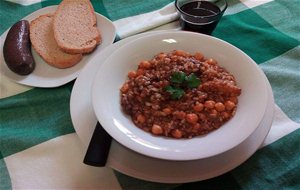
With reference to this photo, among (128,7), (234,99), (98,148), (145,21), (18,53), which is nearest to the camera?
(98,148)

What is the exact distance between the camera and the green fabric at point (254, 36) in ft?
4.84

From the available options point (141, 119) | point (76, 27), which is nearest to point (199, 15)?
point (76, 27)

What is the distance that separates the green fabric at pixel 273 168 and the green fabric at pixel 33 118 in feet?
2.13

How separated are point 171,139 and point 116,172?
0.76 ft

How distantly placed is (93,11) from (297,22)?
1.07 metres

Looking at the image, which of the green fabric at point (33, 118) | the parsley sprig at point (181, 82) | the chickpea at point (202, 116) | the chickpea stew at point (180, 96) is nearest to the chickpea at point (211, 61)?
the chickpea stew at point (180, 96)

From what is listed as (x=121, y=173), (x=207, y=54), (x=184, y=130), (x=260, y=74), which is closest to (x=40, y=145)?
(x=121, y=173)

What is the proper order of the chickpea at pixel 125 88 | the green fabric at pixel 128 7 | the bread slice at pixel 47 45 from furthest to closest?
the green fabric at pixel 128 7 < the bread slice at pixel 47 45 < the chickpea at pixel 125 88

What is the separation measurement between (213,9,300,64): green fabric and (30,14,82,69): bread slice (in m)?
0.74

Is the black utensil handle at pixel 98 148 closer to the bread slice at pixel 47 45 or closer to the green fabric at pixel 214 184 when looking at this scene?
the green fabric at pixel 214 184

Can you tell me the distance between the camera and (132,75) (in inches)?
46.6

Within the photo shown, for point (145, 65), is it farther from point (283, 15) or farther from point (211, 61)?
point (283, 15)

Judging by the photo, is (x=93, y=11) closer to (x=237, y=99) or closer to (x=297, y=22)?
(x=237, y=99)

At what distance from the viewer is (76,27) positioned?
1.62m
